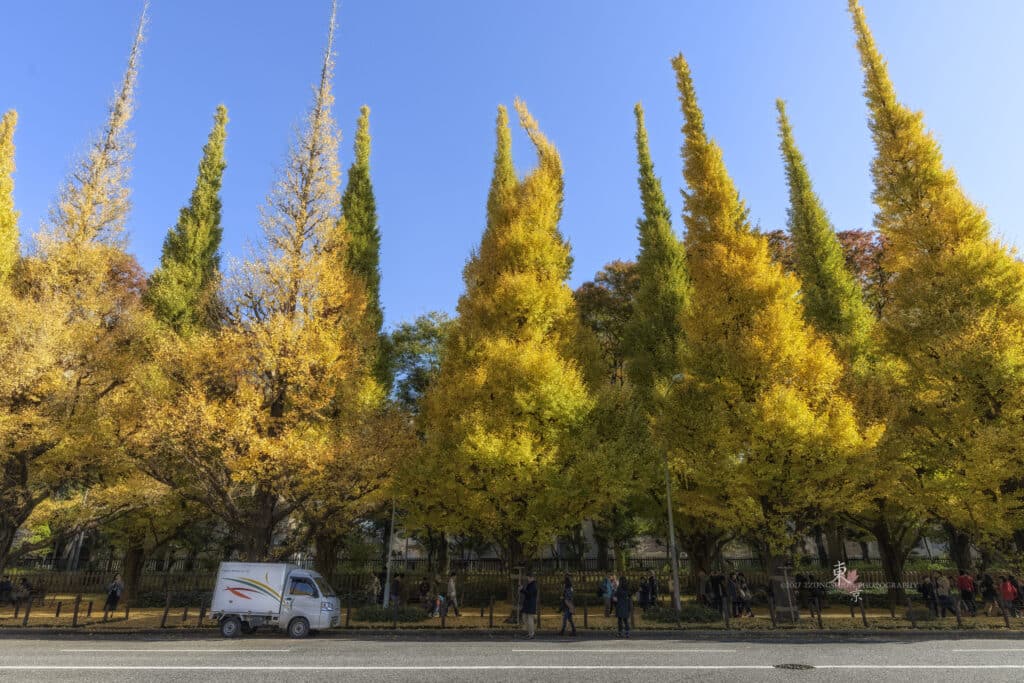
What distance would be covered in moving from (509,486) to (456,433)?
2.58m

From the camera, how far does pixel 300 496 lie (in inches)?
608

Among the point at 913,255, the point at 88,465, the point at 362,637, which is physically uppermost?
→ the point at 913,255

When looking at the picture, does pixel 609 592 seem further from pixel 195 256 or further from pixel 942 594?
pixel 195 256

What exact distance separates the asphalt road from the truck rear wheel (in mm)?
911

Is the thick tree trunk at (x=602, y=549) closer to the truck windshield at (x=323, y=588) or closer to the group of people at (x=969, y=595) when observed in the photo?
the group of people at (x=969, y=595)

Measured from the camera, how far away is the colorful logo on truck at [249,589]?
14.0 m

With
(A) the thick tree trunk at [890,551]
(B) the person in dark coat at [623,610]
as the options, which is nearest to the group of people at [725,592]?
(B) the person in dark coat at [623,610]

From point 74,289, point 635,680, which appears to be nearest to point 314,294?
point 74,289

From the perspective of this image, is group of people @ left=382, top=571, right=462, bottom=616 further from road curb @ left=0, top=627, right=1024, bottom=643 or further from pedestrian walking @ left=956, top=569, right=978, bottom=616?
pedestrian walking @ left=956, top=569, right=978, bottom=616

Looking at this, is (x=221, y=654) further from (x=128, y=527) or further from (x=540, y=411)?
(x=128, y=527)

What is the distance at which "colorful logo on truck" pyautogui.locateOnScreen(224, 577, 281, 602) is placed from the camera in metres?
14.0

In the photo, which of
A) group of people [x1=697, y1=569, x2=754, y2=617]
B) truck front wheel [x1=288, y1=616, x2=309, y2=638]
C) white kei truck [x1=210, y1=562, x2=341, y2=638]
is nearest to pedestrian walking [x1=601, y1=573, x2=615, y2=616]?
group of people [x1=697, y1=569, x2=754, y2=617]

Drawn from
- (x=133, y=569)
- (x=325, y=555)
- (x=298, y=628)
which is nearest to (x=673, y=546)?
(x=298, y=628)

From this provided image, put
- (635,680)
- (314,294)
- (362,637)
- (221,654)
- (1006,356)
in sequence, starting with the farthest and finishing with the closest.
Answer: (314,294), (1006,356), (362,637), (221,654), (635,680)
